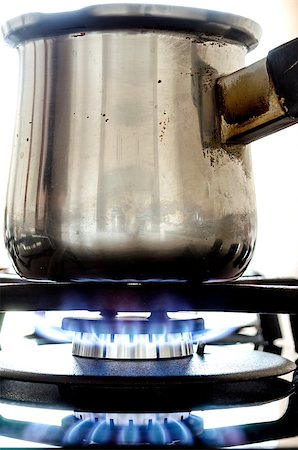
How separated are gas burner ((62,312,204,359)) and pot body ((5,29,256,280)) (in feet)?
0.16

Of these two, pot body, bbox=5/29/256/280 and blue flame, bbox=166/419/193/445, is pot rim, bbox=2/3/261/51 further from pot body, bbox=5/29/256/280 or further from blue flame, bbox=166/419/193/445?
blue flame, bbox=166/419/193/445

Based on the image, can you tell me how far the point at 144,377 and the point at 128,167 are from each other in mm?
163

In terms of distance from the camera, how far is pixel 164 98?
55 cm

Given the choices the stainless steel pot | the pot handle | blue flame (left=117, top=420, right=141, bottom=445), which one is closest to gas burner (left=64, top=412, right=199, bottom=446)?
blue flame (left=117, top=420, right=141, bottom=445)

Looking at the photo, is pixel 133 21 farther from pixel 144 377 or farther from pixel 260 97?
pixel 144 377

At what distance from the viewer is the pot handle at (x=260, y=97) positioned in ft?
1.73

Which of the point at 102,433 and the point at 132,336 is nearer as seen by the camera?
the point at 102,433

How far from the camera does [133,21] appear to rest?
533 mm

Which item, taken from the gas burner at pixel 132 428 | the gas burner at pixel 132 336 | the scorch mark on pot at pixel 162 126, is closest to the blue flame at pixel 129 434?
the gas burner at pixel 132 428

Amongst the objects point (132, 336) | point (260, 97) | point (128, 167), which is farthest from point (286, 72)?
point (132, 336)

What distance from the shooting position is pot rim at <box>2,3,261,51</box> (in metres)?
0.53

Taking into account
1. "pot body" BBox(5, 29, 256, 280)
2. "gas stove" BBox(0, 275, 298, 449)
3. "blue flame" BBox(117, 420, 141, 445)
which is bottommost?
"blue flame" BBox(117, 420, 141, 445)

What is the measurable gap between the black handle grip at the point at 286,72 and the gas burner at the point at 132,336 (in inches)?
8.1

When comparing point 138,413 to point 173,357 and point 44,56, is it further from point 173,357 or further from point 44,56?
point 44,56
